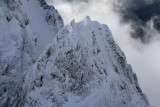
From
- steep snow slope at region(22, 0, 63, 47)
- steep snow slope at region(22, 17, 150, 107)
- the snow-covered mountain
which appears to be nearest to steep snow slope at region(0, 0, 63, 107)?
the snow-covered mountain

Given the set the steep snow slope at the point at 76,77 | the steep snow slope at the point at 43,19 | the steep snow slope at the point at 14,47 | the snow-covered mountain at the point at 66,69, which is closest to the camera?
the steep snow slope at the point at 76,77

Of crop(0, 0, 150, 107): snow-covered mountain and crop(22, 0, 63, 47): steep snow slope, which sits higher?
crop(22, 0, 63, 47): steep snow slope

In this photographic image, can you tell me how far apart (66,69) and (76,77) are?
193 centimetres

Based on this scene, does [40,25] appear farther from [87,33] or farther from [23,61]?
[87,33]

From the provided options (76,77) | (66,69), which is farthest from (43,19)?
(76,77)

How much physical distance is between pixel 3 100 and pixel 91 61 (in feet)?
49.1

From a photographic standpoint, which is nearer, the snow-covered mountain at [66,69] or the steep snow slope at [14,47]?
the snow-covered mountain at [66,69]

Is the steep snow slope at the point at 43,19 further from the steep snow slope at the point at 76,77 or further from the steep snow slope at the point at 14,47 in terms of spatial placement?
the steep snow slope at the point at 76,77

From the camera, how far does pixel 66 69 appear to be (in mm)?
40219

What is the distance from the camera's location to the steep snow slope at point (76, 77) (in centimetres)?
3812

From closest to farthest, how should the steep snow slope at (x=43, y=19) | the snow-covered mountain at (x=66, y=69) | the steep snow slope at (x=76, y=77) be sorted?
the steep snow slope at (x=76, y=77), the snow-covered mountain at (x=66, y=69), the steep snow slope at (x=43, y=19)

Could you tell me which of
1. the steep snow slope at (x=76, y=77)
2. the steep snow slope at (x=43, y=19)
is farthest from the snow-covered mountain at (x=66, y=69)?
the steep snow slope at (x=43, y=19)

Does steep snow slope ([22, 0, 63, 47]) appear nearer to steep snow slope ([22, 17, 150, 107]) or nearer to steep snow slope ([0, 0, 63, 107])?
steep snow slope ([0, 0, 63, 107])

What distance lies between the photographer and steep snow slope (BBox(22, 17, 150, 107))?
125 ft
